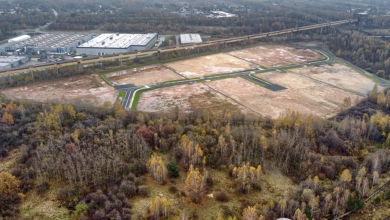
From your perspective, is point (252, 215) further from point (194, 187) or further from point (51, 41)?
point (51, 41)

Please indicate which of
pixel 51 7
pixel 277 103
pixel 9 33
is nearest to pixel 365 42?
pixel 277 103

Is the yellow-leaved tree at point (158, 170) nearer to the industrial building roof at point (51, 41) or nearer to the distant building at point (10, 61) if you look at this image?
the distant building at point (10, 61)

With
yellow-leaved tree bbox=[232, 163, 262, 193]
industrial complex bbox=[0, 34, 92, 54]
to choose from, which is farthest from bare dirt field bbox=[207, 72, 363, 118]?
industrial complex bbox=[0, 34, 92, 54]

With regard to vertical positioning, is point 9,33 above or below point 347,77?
above

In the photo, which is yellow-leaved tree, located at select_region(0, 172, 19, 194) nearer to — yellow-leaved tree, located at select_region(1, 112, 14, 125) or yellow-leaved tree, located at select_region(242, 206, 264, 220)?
yellow-leaved tree, located at select_region(1, 112, 14, 125)

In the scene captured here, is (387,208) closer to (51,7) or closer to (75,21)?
(75,21)

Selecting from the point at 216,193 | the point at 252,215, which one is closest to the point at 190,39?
the point at 216,193
